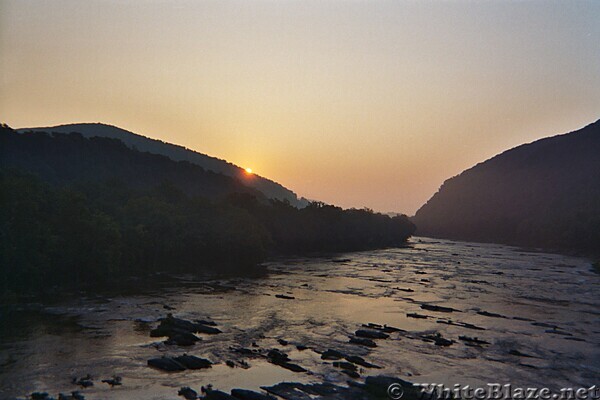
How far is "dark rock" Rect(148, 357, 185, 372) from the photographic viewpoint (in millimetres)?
32866

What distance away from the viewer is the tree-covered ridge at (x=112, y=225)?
58219 millimetres

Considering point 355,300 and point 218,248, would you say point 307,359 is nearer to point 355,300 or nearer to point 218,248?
point 355,300

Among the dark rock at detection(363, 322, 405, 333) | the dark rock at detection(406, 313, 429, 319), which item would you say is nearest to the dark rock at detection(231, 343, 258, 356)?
the dark rock at detection(363, 322, 405, 333)

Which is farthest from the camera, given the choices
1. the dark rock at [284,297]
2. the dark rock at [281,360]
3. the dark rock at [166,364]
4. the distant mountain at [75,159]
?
the distant mountain at [75,159]

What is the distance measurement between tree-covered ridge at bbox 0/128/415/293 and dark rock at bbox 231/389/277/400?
36532 mm

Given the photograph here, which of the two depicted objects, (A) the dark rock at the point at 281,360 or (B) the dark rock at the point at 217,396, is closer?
(B) the dark rock at the point at 217,396

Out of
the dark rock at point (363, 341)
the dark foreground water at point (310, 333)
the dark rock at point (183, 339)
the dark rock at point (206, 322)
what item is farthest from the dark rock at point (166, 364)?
the dark rock at point (363, 341)

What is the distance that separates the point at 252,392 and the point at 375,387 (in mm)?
7214

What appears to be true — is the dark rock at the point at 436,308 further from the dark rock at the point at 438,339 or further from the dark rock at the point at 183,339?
the dark rock at the point at 183,339

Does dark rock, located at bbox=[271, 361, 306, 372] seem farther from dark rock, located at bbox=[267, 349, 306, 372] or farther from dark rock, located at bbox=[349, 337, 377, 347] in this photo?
dark rock, located at bbox=[349, 337, 377, 347]

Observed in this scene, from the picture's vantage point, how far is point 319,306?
2232 inches

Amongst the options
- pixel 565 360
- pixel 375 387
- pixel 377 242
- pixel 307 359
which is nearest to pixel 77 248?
pixel 307 359

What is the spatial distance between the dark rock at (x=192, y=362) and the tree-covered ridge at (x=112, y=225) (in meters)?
29.4

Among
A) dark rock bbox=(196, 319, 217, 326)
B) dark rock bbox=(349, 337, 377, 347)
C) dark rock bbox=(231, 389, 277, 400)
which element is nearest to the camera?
dark rock bbox=(231, 389, 277, 400)
